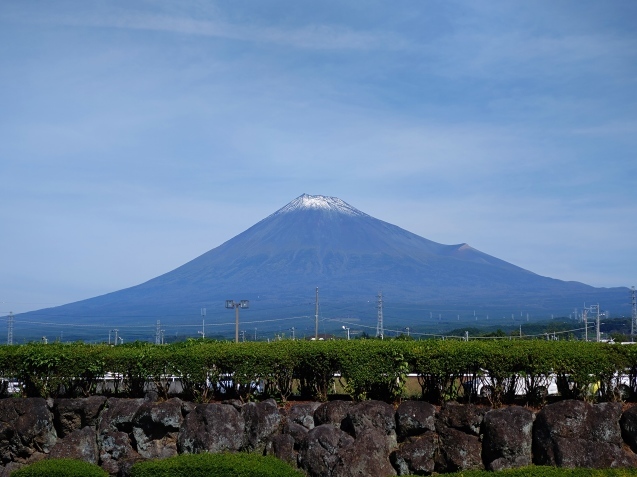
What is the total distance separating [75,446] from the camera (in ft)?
47.5

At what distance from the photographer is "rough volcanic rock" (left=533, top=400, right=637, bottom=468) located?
12.8 meters

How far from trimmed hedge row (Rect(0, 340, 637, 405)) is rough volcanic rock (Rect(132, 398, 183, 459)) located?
0.67 meters

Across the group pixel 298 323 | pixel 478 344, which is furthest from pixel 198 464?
pixel 298 323

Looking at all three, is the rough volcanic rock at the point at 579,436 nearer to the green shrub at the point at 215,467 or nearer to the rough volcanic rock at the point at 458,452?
the rough volcanic rock at the point at 458,452

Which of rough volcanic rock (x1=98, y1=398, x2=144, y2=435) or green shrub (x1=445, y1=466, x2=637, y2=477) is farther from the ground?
rough volcanic rock (x1=98, y1=398, x2=144, y2=435)

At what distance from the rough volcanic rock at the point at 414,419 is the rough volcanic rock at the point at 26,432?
6530mm

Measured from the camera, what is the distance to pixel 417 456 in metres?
Answer: 13.4

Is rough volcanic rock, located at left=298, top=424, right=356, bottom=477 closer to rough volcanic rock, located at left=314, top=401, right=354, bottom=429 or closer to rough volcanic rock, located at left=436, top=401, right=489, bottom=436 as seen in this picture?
rough volcanic rock, located at left=314, top=401, right=354, bottom=429

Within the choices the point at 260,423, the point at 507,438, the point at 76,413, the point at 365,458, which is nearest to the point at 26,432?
the point at 76,413

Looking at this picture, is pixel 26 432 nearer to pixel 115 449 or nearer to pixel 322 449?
pixel 115 449

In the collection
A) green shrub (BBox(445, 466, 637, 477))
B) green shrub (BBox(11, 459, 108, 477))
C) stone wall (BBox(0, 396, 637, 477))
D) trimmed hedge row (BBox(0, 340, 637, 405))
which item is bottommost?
green shrub (BBox(11, 459, 108, 477))

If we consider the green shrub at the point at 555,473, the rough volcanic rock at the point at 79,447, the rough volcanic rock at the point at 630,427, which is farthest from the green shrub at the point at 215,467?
the rough volcanic rock at the point at 630,427

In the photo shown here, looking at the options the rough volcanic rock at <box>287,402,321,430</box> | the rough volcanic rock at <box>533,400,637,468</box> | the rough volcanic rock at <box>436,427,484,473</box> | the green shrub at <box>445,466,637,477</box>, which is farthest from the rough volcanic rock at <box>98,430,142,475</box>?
the rough volcanic rock at <box>533,400,637,468</box>

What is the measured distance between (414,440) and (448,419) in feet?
2.28
